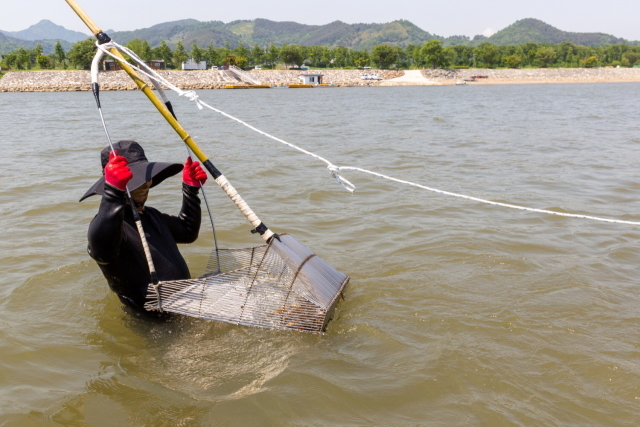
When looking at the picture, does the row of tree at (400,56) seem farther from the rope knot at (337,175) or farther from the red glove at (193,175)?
the red glove at (193,175)

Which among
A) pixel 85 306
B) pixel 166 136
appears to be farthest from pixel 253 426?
pixel 166 136

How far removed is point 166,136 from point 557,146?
11986 mm

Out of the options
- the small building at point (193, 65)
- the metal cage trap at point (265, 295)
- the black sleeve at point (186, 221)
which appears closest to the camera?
the metal cage trap at point (265, 295)

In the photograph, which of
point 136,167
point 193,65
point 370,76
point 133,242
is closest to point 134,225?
point 133,242

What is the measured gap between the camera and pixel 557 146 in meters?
13.8

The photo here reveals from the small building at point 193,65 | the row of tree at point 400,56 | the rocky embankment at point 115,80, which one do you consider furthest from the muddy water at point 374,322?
the row of tree at point 400,56

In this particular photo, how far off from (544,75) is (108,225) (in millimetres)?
117288

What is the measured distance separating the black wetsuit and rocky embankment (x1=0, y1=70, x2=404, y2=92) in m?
71.3

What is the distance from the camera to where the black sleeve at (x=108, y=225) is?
3010mm

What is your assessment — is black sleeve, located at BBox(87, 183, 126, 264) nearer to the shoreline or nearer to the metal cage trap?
the metal cage trap

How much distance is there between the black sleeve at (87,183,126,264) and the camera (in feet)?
9.87

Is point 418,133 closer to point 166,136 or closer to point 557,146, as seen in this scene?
point 557,146

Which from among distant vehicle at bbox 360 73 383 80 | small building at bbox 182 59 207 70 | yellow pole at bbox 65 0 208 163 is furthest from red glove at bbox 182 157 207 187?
small building at bbox 182 59 207 70

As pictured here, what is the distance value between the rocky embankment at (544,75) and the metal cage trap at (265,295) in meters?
105
